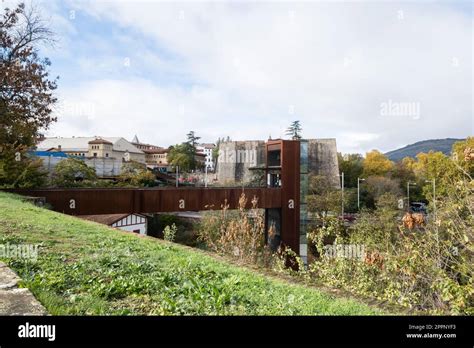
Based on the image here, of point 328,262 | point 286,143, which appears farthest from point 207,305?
point 286,143

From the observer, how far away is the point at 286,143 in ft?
43.7

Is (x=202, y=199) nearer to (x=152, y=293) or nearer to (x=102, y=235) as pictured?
(x=102, y=235)

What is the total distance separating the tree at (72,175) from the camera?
18.6 metres

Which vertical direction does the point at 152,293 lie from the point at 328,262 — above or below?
above

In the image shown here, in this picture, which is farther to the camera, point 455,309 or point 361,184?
point 361,184

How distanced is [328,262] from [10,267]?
476 centimetres

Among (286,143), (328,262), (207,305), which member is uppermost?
(286,143)

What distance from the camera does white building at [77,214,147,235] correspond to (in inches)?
710
